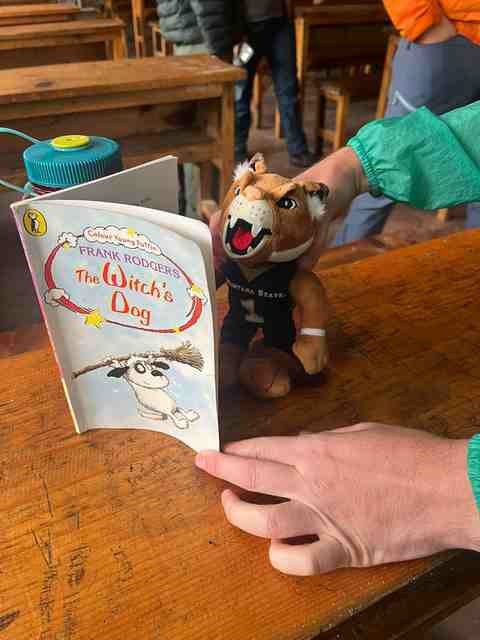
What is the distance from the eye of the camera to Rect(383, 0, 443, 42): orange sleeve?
1226 mm

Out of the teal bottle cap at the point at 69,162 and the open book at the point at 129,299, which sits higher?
the teal bottle cap at the point at 69,162

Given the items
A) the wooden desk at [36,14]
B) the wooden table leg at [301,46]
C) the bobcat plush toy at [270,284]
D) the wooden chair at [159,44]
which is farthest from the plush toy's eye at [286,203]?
the wooden chair at [159,44]

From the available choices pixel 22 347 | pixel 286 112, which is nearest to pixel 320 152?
pixel 286 112

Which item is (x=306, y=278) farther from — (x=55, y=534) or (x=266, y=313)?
(x=55, y=534)

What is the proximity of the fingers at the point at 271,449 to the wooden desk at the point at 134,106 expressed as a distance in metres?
1.20

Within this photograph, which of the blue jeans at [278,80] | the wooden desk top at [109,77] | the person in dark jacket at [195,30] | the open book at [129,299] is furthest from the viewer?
the blue jeans at [278,80]

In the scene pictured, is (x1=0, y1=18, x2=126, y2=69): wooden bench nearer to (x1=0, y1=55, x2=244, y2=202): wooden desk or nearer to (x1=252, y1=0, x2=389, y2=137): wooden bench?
(x1=0, y1=55, x2=244, y2=202): wooden desk

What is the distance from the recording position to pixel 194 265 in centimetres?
44

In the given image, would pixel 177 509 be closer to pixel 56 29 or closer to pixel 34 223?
pixel 34 223

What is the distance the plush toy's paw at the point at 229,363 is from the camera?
2.14ft

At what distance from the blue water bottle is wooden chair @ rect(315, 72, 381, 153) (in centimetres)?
264

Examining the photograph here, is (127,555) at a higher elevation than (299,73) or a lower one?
higher

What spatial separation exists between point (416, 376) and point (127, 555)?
40 centimetres

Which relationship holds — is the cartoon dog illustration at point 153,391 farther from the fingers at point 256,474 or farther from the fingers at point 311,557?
the fingers at point 311,557
